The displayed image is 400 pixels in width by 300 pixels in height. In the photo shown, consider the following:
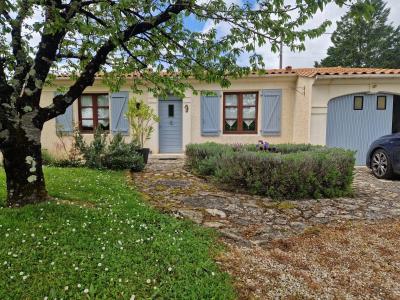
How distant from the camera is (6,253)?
2.46 m

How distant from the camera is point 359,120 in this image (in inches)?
364

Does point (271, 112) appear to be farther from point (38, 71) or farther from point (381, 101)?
point (38, 71)

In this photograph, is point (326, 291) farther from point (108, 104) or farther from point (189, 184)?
point (108, 104)

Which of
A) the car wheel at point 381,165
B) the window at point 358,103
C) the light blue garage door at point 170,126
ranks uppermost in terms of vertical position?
the window at point 358,103

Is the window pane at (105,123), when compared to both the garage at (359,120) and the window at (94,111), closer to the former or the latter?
the window at (94,111)

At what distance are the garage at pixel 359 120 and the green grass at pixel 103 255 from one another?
7635mm

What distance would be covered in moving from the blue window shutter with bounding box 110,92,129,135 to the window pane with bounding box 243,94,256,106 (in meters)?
4.22

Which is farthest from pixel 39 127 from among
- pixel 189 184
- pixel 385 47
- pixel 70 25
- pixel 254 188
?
pixel 385 47

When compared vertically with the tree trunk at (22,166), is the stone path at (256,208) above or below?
below

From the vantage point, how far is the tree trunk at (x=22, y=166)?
3.23 meters

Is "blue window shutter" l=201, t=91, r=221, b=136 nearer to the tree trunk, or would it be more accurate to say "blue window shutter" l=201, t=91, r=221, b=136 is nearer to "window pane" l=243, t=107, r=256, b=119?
"window pane" l=243, t=107, r=256, b=119

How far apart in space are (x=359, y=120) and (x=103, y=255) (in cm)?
919

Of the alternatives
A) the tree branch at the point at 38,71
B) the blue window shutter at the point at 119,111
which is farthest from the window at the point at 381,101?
the tree branch at the point at 38,71

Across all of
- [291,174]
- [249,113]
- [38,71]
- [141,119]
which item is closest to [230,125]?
[249,113]
